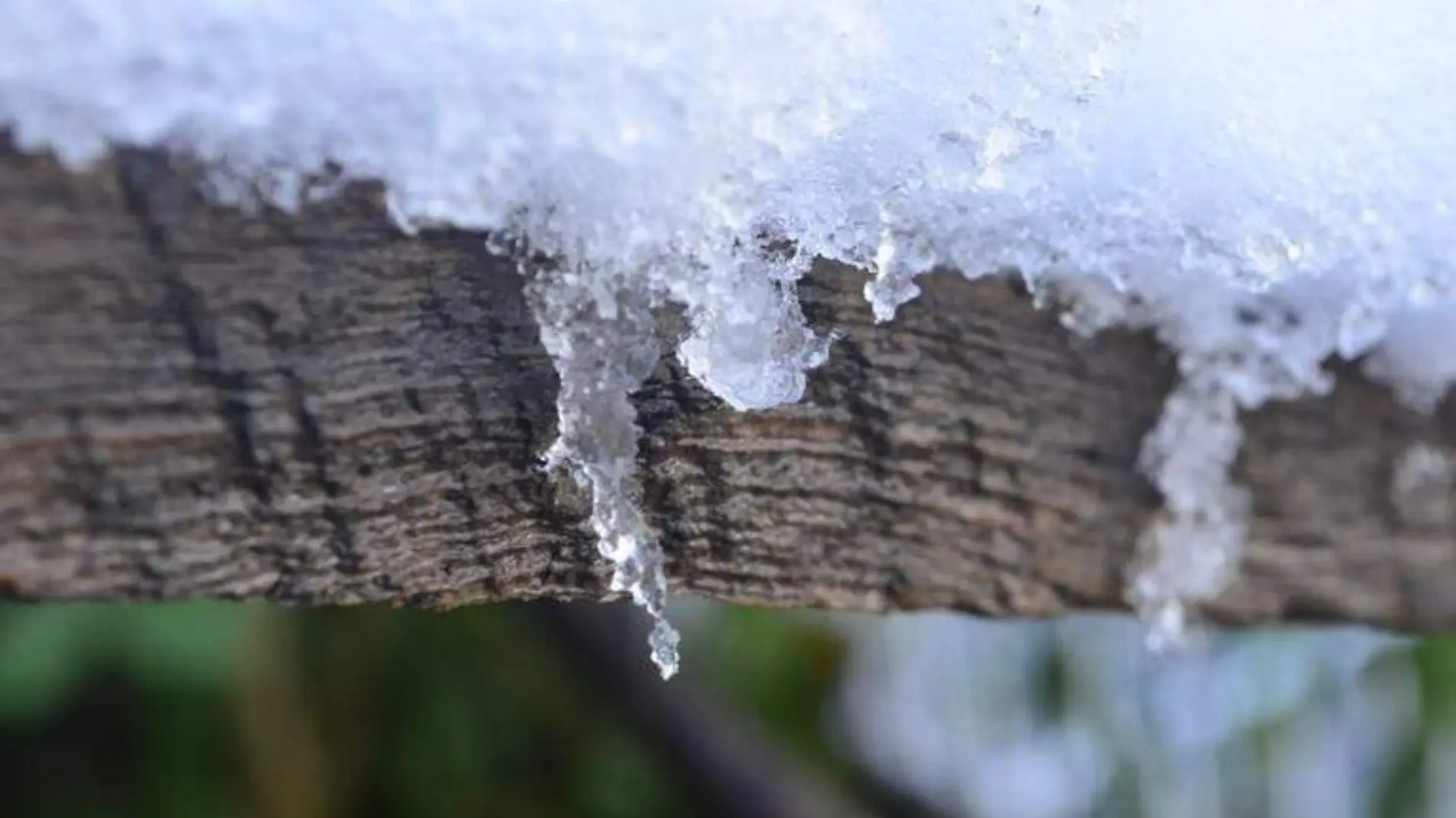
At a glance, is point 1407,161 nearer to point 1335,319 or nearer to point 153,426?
point 1335,319

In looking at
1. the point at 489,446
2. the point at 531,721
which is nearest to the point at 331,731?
the point at 531,721

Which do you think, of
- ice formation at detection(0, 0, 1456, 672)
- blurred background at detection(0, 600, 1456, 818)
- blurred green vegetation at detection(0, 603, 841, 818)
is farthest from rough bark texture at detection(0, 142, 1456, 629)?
blurred green vegetation at detection(0, 603, 841, 818)

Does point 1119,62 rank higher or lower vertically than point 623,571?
higher

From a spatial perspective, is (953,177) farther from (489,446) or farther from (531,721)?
(531,721)

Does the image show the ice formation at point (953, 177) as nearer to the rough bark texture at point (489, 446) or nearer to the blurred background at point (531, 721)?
the rough bark texture at point (489, 446)

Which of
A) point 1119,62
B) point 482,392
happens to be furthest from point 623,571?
point 1119,62

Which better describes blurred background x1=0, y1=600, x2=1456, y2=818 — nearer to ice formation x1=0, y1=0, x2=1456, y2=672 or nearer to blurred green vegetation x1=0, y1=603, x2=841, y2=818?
blurred green vegetation x1=0, y1=603, x2=841, y2=818
